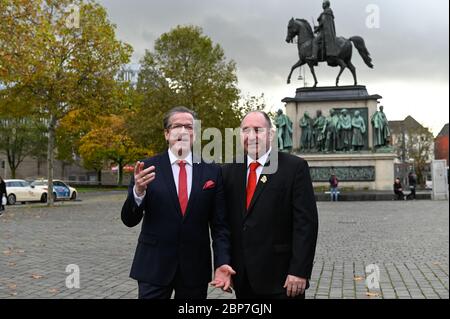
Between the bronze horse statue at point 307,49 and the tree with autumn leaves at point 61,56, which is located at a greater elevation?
the bronze horse statue at point 307,49

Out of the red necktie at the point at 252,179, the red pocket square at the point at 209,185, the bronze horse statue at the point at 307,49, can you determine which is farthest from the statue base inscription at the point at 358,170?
the red pocket square at the point at 209,185

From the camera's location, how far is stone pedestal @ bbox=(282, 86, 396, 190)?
30891 mm

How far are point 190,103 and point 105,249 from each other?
107ft

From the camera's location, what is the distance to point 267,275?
361cm

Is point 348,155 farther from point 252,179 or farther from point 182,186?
point 182,186

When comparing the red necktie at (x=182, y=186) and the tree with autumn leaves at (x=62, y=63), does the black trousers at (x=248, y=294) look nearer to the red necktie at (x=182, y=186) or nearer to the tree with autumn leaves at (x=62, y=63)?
the red necktie at (x=182, y=186)

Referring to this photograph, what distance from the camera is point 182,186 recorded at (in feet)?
12.3

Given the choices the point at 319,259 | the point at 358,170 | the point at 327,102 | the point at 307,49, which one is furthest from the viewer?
the point at 307,49

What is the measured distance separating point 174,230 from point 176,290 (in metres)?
0.43

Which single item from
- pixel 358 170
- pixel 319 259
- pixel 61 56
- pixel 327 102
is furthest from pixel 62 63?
pixel 319 259

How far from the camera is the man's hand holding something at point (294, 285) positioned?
138 inches

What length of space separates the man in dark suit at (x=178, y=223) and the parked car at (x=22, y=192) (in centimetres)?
2911

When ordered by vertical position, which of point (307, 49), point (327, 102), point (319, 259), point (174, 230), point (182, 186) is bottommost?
point (319, 259)

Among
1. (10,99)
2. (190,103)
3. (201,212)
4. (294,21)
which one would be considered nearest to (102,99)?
(10,99)
